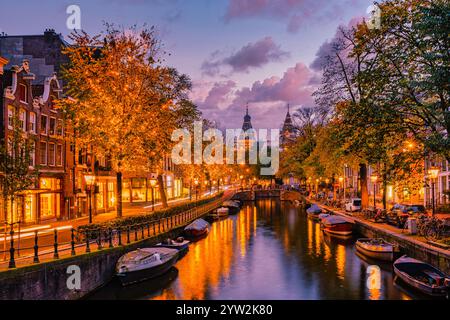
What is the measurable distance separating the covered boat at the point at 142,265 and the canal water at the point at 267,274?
50 centimetres

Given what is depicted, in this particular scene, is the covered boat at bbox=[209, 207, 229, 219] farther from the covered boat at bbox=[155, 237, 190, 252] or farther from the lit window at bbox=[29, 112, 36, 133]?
the lit window at bbox=[29, 112, 36, 133]

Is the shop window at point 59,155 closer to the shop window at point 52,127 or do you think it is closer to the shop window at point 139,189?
the shop window at point 52,127

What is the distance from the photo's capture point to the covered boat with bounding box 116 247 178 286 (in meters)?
25.9

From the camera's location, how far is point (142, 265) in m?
26.9

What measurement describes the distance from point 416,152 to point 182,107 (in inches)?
1295

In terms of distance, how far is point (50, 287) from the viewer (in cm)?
2011

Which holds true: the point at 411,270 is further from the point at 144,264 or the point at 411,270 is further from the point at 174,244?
the point at 174,244

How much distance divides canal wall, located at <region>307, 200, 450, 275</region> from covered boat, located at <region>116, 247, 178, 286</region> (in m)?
16.0

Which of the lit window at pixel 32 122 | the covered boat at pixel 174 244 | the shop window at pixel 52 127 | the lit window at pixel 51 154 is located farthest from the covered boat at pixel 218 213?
the lit window at pixel 32 122

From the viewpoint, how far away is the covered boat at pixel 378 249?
32750mm

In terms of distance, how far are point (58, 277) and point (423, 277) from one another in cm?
1828

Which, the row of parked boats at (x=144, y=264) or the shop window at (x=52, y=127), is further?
the shop window at (x=52, y=127)

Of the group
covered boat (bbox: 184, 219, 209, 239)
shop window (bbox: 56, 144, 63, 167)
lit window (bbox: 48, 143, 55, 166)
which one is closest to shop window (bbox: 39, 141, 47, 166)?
lit window (bbox: 48, 143, 55, 166)

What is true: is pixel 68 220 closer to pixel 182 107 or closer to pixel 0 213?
pixel 0 213
